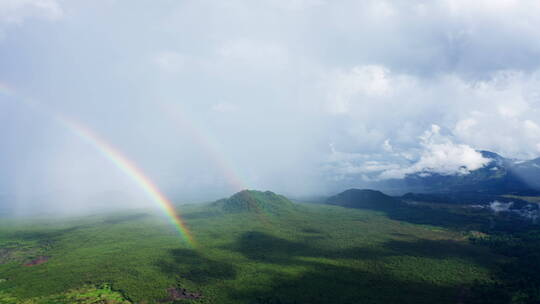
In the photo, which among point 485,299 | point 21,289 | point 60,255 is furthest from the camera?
point 60,255

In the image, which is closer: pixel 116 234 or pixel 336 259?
pixel 336 259

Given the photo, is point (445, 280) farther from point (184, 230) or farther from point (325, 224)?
point (184, 230)

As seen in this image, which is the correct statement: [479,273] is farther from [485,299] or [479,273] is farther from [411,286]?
[411,286]

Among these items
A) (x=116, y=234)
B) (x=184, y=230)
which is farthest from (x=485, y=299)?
(x=116, y=234)

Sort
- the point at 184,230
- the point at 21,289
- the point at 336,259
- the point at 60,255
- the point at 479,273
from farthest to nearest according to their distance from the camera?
the point at 184,230
the point at 60,255
the point at 336,259
the point at 479,273
the point at 21,289

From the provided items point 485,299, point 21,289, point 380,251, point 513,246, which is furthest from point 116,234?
point 513,246

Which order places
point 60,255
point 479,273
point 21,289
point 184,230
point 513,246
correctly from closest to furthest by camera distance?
point 21,289 → point 479,273 → point 60,255 → point 513,246 → point 184,230

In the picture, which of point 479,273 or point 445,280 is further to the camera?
point 479,273
